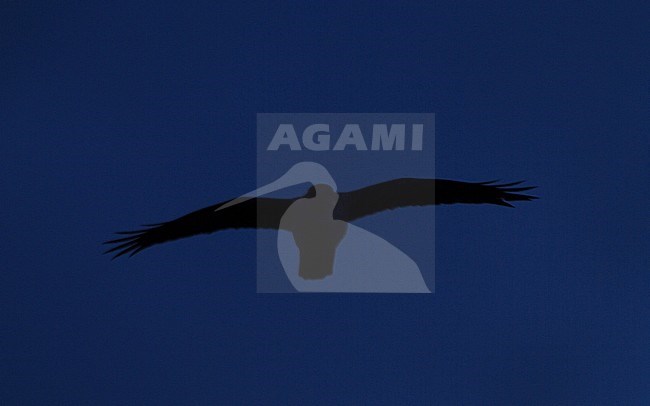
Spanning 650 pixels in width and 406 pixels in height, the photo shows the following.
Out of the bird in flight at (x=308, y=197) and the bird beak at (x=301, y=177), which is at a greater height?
the bird beak at (x=301, y=177)

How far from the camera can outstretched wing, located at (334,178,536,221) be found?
1.56 metres

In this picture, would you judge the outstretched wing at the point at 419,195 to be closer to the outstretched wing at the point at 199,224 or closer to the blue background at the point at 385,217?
the blue background at the point at 385,217

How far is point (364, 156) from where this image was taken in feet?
5.18

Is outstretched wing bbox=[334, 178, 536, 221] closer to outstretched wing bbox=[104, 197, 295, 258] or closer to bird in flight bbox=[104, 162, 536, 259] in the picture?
bird in flight bbox=[104, 162, 536, 259]

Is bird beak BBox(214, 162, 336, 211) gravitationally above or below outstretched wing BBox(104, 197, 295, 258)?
above

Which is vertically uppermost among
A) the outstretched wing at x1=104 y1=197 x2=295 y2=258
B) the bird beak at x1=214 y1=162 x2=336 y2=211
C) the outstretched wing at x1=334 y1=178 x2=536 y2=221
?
the bird beak at x1=214 y1=162 x2=336 y2=211

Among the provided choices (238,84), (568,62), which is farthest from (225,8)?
(568,62)

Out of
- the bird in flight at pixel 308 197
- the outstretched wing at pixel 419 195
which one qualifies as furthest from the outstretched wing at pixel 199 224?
the outstretched wing at pixel 419 195

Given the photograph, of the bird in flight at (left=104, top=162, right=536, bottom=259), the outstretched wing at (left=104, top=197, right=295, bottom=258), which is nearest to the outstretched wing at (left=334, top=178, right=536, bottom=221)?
the bird in flight at (left=104, top=162, right=536, bottom=259)

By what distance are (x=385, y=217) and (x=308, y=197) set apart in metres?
0.23

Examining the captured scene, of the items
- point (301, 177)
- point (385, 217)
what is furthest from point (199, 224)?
point (385, 217)

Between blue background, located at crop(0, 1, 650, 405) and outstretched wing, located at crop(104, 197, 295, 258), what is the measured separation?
0.03 meters

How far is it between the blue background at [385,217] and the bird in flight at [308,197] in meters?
0.03

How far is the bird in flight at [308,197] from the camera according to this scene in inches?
61.6
